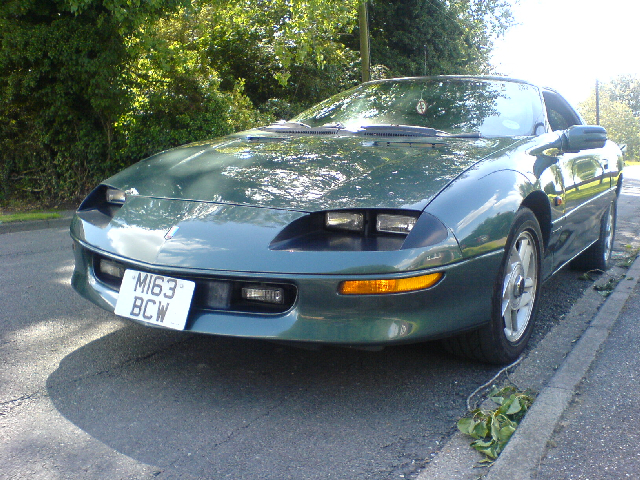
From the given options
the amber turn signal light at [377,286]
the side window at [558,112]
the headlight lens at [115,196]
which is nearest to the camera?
the amber turn signal light at [377,286]

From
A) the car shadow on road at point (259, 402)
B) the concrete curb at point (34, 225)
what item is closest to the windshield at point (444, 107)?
the car shadow on road at point (259, 402)

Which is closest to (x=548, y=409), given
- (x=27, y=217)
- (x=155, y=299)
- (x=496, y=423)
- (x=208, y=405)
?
(x=496, y=423)

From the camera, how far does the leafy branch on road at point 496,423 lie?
2232 mm

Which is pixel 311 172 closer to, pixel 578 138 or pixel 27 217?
pixel 578 138

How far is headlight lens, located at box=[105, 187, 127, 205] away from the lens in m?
3.16

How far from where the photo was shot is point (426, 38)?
20719mm

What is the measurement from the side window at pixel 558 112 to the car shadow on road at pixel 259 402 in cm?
178

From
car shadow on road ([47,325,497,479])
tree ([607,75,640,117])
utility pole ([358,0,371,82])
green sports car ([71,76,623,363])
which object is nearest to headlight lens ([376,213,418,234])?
green sports car ([71,76,623,363])

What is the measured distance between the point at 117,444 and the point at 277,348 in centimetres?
109

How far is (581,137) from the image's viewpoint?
12.4 feet

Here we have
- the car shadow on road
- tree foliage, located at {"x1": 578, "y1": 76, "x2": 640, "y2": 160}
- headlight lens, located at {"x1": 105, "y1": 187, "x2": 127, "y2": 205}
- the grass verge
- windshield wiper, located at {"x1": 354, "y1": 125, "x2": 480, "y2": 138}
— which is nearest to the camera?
the car shadow on road

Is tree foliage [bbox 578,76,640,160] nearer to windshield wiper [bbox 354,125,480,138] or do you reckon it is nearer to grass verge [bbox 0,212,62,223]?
grass verge [bbox 0,212,62,223]

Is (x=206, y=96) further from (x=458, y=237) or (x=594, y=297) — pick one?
(x=458, y=237)

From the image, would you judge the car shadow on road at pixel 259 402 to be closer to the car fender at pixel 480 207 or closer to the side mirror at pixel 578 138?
the car fender at pixel 480 207
